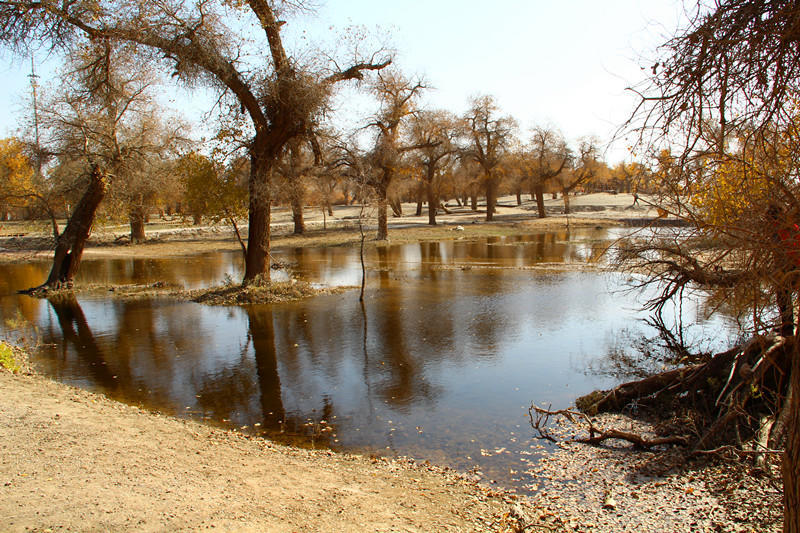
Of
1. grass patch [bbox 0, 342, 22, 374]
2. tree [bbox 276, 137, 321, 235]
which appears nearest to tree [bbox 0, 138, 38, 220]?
tree [bbox 276, 137, 321, 235]

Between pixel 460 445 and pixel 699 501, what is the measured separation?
3.07 metres

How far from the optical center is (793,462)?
373 centimetres

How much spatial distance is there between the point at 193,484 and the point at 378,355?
289 inches

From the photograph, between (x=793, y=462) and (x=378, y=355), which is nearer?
(x=793, y=462)

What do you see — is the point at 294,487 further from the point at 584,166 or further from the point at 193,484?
the point at 584,166

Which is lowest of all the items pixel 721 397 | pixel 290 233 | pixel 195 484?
pixel 721 397

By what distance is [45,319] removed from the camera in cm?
1738

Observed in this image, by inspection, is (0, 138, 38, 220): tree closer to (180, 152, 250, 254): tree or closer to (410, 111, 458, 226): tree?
(180, 152, 250, 254): tree

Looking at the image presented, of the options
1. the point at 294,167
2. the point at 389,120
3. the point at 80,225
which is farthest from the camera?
the point at 389,120

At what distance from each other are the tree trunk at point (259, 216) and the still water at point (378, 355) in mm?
2519

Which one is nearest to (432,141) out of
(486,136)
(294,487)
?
(486,136)

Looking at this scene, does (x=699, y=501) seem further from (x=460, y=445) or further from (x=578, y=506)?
(x=460, y=445)

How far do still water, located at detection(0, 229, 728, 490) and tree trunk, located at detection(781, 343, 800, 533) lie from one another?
3.33 m

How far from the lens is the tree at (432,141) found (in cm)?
4300
